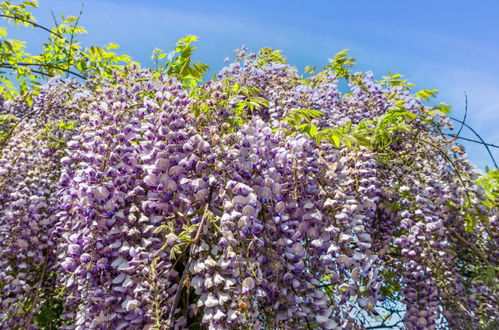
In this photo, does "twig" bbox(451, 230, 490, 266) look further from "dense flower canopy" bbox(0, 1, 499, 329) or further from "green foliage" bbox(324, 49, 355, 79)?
"green foliage" bbox(324, 49, 355, 79)

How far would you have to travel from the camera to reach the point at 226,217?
6.66ft

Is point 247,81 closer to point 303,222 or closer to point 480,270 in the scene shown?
point 303,222

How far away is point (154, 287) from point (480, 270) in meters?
3.06

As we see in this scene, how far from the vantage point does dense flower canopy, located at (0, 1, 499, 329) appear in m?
2.12

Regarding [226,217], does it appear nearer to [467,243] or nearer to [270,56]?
[467,243]

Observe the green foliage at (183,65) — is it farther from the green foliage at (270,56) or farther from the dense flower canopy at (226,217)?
the green foliage at (270,56)

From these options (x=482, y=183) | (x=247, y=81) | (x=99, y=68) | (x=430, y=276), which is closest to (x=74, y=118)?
(x=99, y=68)

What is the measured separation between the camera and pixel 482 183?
365 cm

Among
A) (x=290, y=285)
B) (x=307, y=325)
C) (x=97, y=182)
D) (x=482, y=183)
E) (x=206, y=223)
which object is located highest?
(x=482, y=183)

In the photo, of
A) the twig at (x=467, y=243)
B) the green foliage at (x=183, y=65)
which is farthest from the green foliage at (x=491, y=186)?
the green foliage at (x=183, y=65)

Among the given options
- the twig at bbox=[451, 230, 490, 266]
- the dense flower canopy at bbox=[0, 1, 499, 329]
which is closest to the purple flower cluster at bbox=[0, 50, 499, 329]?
the dense flower canopy at bbox=[0, 1, 499, 329]

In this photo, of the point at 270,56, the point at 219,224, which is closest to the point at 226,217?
the point at 219,224

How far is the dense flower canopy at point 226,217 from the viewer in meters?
2.12

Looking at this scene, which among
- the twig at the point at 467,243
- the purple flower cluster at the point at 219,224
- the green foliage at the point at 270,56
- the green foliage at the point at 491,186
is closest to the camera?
the purple flower cluster at the point at 219,224
